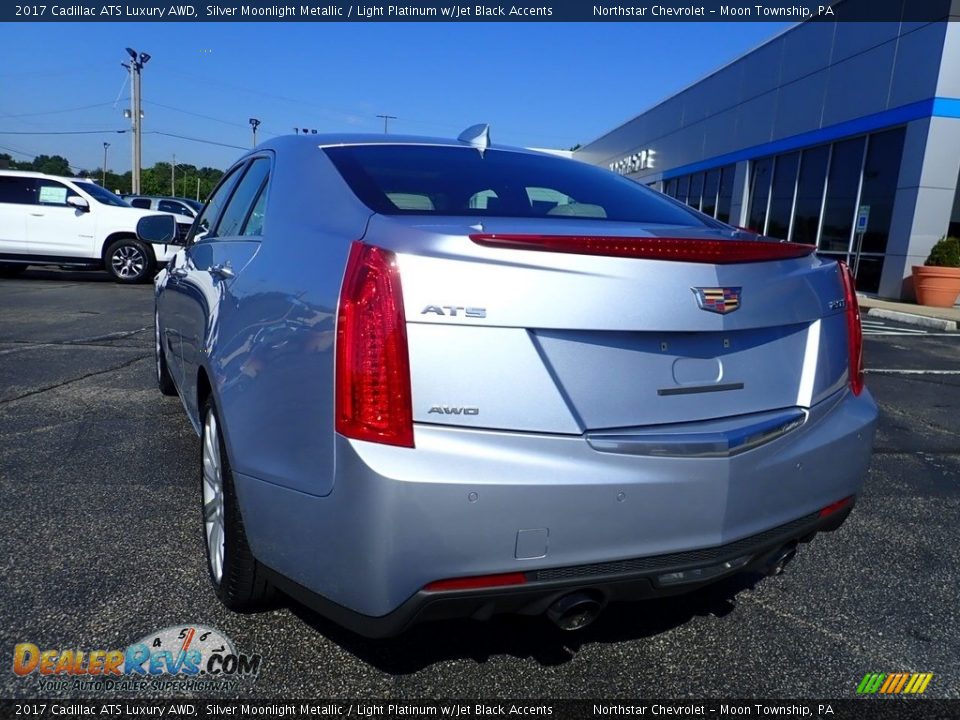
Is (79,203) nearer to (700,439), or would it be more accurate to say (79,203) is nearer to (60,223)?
(60,223)

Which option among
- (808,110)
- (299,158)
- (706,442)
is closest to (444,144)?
(299,158)

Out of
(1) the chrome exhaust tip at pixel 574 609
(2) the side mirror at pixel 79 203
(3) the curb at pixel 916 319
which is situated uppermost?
(2) the side mirror at pixel 79 203

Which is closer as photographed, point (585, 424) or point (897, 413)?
point (585, 424)

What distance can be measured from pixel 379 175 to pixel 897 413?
4.80 metres

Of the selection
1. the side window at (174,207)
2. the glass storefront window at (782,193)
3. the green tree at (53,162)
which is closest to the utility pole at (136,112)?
the side window at (174,207)

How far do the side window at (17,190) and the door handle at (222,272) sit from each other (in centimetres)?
1210

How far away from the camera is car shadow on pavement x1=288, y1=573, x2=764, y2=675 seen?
2211mm

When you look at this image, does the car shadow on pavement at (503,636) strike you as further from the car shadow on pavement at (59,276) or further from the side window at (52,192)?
the car shadow on pavement at (59,276)

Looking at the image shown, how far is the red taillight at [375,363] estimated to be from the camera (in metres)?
1.68

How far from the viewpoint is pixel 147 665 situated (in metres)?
2.13

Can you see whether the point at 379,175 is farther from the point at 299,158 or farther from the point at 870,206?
the point at 870,206

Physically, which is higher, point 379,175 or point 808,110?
point 808,110

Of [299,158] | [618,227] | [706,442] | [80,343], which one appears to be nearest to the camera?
[706,442]

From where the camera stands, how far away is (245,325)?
7.33 feet
